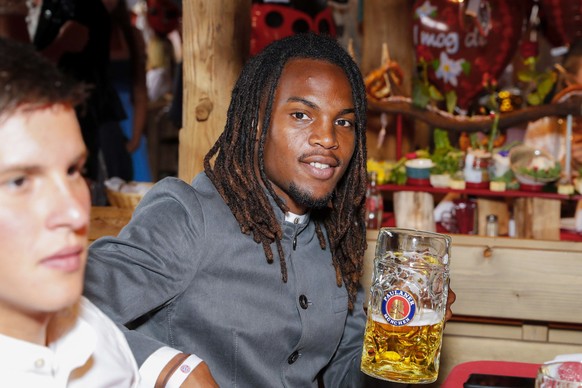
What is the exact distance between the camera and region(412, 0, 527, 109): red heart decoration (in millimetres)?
4195

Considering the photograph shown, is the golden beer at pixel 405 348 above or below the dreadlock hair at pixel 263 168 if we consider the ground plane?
below

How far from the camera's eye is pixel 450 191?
3344mm

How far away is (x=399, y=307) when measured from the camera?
4.70 ft

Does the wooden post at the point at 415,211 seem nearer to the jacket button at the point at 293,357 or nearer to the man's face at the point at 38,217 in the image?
the jacket button at the point at 293,357

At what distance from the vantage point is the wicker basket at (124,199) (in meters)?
3.30

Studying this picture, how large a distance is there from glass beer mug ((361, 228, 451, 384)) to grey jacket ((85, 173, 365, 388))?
0.92 feet

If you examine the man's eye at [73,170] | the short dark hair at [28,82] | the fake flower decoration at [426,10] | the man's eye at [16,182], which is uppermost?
the fake flower decoration at [426,10]

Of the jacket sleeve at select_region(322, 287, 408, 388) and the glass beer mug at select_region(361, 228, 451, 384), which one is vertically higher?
the glass beer mug at select_region(361, 228, 451, 384)

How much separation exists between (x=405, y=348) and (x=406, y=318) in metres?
0.05

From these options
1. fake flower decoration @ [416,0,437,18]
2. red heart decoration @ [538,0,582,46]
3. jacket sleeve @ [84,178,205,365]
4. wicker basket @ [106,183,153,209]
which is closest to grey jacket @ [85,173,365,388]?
jacket sleeve @ [84,178,205,365]

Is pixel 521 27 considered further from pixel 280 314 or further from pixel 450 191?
pixel 280 314

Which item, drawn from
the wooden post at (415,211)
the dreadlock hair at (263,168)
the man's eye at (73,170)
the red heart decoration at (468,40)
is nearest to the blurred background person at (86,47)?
the wooden post at (415,211)

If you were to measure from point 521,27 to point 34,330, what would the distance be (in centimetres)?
377

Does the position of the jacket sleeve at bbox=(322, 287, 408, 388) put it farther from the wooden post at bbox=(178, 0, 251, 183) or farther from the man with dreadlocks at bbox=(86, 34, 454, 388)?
the wooden post at bbox=(178, 0, 251, 183)
